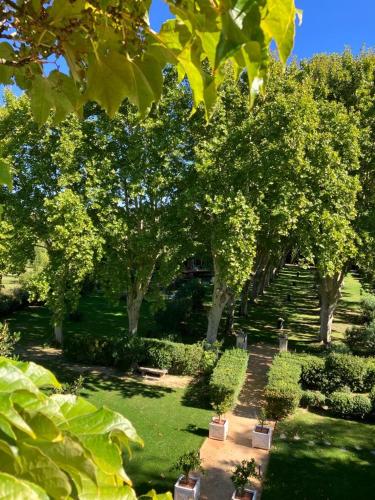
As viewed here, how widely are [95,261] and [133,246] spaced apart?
161 centimetres

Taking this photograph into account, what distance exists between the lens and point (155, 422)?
13.5 m

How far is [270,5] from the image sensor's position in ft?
3.38

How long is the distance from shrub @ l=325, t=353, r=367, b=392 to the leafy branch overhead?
16020mm

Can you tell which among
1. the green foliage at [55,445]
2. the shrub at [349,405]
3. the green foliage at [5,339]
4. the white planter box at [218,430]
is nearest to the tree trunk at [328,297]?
the shrub at [349,405]

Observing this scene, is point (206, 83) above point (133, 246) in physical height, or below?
below

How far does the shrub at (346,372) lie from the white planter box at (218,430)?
539 centimetres

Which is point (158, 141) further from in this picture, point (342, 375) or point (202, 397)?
point (342, 375)

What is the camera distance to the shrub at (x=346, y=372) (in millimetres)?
16062

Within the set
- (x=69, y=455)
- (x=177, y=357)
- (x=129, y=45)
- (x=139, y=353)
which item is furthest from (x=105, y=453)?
(x=139, y=353)

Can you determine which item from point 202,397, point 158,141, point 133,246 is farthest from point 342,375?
point 158,141

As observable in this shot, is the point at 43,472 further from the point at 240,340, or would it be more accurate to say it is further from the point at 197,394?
the point at 240,340

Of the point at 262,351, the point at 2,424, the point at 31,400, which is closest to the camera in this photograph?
the point at 2,424

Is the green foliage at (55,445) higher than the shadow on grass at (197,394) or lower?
higher

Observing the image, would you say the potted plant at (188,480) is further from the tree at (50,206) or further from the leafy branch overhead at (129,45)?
the leafy branch overhead at (129,45)
